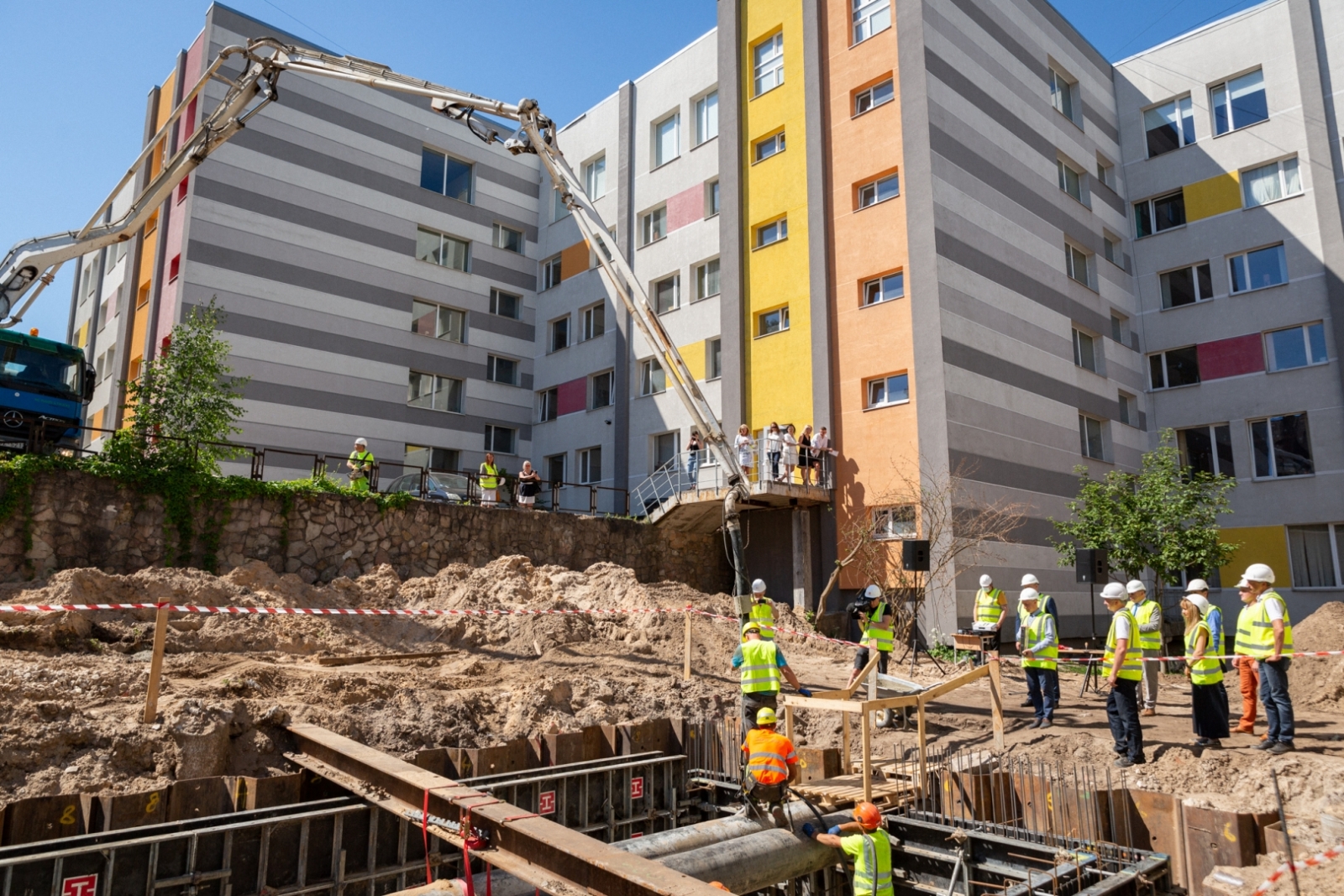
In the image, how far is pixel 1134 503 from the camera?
19328 mm

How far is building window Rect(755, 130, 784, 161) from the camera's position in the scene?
2438 centimetres

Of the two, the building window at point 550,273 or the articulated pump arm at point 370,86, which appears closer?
the articulated pump arm at point 370,86

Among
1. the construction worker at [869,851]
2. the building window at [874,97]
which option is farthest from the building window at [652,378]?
the construction worker at [869,851]

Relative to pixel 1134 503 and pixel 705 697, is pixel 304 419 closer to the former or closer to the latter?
pixel 705 697

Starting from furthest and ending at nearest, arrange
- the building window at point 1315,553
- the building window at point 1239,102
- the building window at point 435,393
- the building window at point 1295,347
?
the building window at point 435,393
the building window at point 1239,102
the building window at point 1295,347
the building window at point 1315,553

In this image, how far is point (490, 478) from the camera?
21.6 metres

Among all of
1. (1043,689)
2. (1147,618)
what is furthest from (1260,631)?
(1043,689)

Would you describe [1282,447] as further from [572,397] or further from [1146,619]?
[572,397]

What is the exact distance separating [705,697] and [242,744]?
6057mm

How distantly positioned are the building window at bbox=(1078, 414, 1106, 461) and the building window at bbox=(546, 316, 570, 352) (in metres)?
16.4

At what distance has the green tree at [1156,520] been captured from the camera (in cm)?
1878

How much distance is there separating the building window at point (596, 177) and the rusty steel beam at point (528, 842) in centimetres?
2500

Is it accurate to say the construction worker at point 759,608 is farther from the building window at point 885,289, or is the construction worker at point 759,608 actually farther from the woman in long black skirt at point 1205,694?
the building window at point 885,289

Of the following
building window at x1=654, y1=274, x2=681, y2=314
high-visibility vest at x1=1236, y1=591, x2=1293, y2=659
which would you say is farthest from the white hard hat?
building window at x1=654, y1=274, x2=681, y2=314
